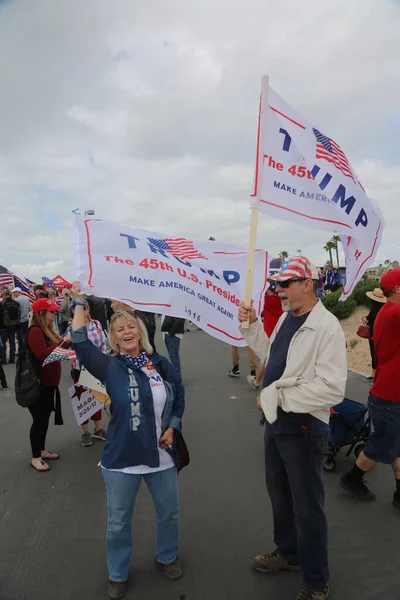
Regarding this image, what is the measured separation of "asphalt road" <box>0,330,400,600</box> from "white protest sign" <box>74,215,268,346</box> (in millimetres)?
1484

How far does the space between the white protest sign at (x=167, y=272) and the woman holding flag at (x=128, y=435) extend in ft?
2.52

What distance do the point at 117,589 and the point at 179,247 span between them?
107 inches

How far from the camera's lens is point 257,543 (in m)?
3.07

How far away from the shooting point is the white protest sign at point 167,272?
345cm

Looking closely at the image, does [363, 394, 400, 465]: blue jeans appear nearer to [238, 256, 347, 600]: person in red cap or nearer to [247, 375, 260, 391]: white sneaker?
[238, 256, 347, 600]: person in red cap

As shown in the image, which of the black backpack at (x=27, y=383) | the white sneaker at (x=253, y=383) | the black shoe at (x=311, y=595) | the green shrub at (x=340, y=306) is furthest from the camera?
the green shrub at (x=340, y=306)

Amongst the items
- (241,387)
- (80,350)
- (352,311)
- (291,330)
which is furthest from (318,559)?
(352,311)

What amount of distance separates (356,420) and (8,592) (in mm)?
3284

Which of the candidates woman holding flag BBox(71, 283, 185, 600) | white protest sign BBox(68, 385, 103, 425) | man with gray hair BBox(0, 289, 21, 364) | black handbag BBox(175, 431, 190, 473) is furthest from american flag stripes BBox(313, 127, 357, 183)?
man with gray hair BBox(0, 289, 21, 364)

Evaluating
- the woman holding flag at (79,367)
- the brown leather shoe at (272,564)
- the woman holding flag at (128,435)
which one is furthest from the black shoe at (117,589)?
the woman holding flag at (79,367)

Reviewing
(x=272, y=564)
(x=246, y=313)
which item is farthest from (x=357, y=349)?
(x=246, y=313)

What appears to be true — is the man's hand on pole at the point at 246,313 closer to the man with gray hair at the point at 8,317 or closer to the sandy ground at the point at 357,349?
the sandy ground at the point at 357,349

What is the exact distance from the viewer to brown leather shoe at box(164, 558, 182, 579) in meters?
2.74

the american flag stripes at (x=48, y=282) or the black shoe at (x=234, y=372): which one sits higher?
the american flag stripes at (x=48, y=282)
